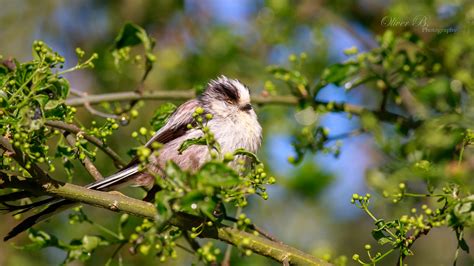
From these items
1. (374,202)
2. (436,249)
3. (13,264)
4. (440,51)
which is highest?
(436,249)

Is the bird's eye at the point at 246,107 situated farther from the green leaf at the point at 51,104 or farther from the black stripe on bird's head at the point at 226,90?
the green leaf at the point at 51,104

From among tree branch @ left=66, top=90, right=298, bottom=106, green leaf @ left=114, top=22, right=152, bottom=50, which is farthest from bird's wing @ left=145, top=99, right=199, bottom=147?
green leaf @ left=114, top=22, right=152, bottom=50

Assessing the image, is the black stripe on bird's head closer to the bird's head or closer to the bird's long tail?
the bird's head

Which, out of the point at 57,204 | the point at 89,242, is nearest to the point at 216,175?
the point at 89,242

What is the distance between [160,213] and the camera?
208cm

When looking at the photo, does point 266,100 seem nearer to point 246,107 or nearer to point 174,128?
point 246,107

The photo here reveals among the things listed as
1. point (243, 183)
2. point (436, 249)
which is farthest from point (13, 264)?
point (436, 249)

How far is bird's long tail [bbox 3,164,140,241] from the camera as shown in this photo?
320 centimetres

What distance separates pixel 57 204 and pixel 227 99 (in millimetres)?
1507

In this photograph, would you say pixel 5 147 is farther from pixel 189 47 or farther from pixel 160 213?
pixel 189 47

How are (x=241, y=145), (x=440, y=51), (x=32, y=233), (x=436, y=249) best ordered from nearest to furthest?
(x=32, y=233), (x=241, y=145), (x=440, y=51), (x=436, y=249)

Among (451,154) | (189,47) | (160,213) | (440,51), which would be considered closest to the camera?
(160,213)

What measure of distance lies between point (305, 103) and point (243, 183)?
2050 mm

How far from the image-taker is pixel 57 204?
3453mm
